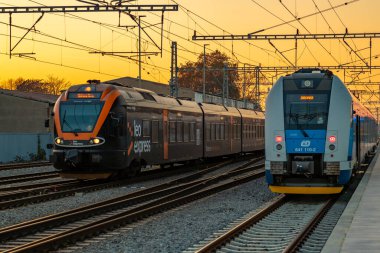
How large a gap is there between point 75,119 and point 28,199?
5077 millimetres

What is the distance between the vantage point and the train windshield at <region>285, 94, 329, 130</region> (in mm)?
16234

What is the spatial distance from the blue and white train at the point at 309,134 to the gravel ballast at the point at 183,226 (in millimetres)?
1189

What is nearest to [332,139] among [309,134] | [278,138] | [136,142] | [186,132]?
[309,134]

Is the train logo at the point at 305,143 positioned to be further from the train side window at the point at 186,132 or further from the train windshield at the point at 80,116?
the train side window at the point at 186,132

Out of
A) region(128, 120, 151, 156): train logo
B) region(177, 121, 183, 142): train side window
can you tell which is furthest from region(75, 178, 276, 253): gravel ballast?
region(177, 121, 183, 142): train side window

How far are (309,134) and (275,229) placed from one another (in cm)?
469

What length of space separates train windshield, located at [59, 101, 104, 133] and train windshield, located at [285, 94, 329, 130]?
684cm

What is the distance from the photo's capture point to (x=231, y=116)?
37812 mm

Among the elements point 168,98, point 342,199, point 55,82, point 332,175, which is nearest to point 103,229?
point 332,175

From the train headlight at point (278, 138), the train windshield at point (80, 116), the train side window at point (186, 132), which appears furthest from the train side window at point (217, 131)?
the train headlight at point (278, 138)

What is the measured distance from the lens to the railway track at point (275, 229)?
32.6 ft

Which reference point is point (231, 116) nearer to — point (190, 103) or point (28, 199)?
point (190, 103)

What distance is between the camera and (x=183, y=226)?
1230 centimetres

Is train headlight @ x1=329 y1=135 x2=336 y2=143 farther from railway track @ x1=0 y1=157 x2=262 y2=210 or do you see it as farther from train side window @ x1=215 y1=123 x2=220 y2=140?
train side window @ x1=215 y1=123 x2=220 y2=140
